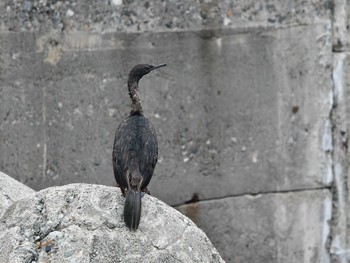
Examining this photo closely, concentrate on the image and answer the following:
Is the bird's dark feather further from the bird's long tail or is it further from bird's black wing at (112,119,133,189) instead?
the bird's long tail

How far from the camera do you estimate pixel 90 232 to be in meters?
4.43

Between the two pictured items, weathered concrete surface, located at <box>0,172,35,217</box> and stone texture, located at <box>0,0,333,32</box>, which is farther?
stone texture, located at <box>0,0,333,32</box>

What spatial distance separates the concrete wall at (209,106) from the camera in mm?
6223

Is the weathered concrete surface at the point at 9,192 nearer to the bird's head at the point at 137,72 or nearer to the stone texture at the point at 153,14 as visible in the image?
the bird's head at the point at 137,72

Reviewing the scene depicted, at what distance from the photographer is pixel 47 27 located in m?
6.19

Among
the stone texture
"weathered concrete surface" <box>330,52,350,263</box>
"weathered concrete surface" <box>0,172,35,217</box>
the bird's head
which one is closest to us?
"weathered concrete surface" <box>0,172,35,217</box>

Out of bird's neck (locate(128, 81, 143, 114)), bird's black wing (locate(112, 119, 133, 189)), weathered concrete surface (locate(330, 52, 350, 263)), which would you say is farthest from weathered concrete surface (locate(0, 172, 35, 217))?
weathered concrete surface (locate(330, 52, 350, 263))

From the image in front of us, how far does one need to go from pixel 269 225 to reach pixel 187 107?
1.06 metres

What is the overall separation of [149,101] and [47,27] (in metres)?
0.84

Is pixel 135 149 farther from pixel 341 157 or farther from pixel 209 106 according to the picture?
pixel 341 157

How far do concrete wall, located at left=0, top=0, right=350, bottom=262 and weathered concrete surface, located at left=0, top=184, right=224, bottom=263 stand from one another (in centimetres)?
167

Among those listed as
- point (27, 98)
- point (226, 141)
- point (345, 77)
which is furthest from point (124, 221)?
point (345, 77)

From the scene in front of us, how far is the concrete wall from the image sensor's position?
6.22m

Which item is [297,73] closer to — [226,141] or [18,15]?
[226,141]
